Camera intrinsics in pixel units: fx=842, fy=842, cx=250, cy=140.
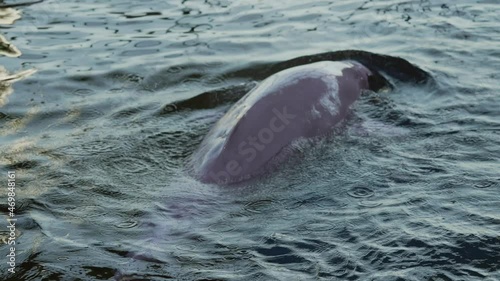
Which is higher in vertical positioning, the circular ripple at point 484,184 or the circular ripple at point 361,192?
the circular ripple at point 361,192

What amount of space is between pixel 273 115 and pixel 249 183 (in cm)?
65

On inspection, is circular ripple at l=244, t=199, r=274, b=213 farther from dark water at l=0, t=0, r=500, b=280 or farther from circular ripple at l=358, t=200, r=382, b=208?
circular ripple at l=358, t=200, r=382, b=208

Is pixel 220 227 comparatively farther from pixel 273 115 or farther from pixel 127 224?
pixel 273 115

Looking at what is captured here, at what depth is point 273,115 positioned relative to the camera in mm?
5891

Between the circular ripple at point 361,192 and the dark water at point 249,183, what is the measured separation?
0.08 ft

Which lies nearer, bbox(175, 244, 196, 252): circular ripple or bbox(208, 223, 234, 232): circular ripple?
bbox(175, 244, 196, 252): circular ripple

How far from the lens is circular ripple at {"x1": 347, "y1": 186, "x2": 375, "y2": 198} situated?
5188mm

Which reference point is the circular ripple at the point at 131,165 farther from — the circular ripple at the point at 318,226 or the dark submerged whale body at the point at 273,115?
the circular ripple at the point at 318,226

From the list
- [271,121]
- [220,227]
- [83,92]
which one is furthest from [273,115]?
[83,92]

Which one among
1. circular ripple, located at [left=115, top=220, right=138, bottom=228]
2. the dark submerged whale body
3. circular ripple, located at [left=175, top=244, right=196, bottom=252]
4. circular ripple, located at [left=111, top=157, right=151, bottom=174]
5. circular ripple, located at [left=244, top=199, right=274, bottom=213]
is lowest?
circular ripple, located at [left=175, top=244, right=196, bottom=252]

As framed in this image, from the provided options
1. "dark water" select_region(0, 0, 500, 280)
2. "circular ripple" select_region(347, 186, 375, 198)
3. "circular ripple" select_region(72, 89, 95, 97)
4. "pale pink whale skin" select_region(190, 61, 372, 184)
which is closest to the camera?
"dark water" select_region(0, 0, 500, 280)

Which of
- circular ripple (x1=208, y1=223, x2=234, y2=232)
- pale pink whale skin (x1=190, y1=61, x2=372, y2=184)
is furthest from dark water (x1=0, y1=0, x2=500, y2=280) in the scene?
pale pink whale skin (x1=190, y1=61, x2=372, y2=184)

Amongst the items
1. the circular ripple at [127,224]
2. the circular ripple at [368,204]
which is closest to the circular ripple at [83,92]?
the circular ripple at [127,224]

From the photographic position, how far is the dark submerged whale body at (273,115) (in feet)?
18.2
